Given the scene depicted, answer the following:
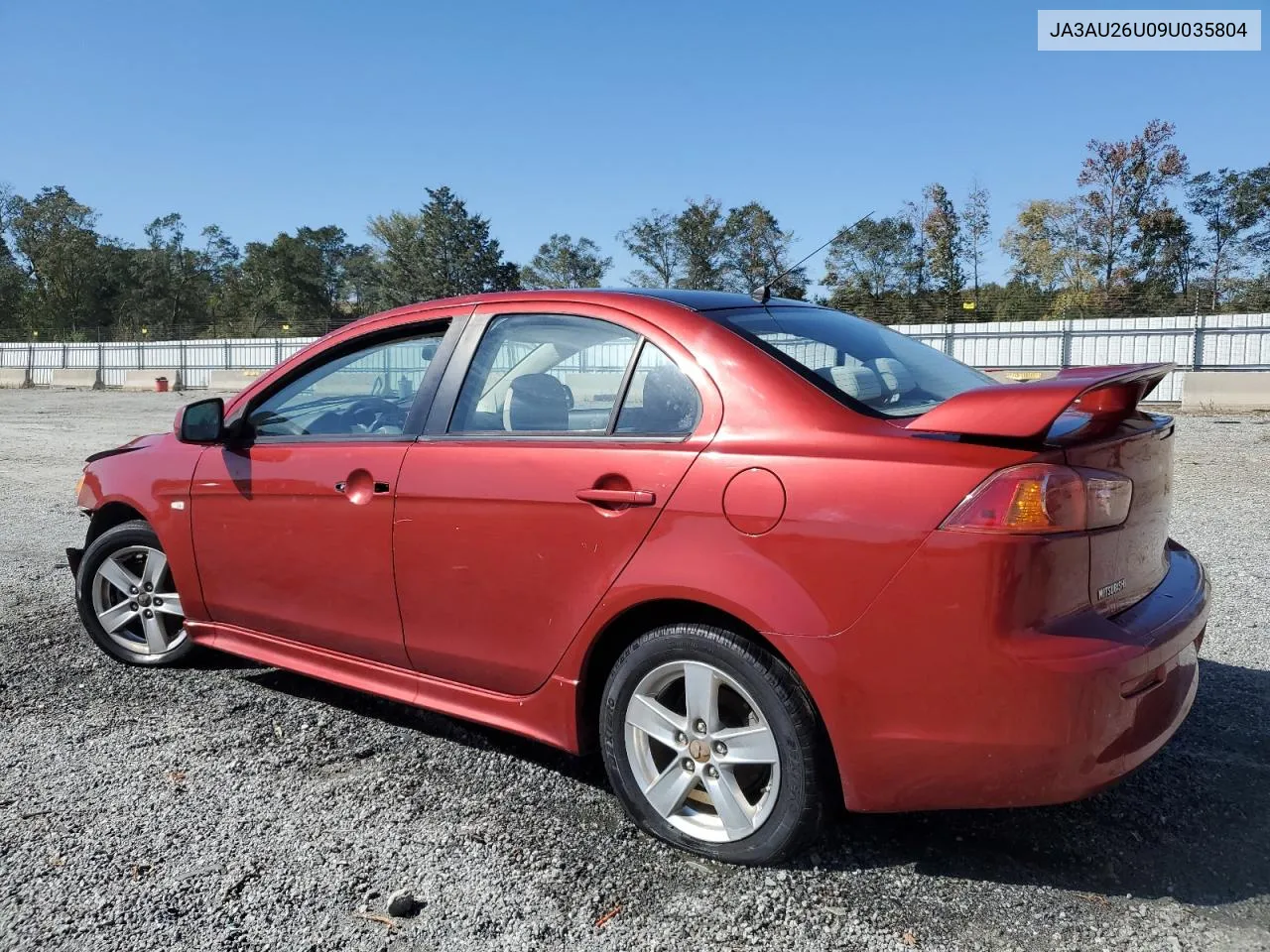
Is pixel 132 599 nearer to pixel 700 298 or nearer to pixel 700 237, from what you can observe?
pixel 700 298

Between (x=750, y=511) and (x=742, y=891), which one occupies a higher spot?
(x=750, y=511)

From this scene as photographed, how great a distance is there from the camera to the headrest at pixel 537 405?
293 cm

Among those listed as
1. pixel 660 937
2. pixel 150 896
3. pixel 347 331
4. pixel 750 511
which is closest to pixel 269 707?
pixel 150 896

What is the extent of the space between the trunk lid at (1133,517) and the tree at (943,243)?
47484 mm

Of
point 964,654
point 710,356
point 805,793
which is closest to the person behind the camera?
point 964,654

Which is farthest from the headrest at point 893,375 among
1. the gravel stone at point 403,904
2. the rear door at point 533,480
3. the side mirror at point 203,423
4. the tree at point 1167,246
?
the tree at point 1167,246

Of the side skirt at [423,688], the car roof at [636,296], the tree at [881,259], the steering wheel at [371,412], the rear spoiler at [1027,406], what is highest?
the tree at [881,259]

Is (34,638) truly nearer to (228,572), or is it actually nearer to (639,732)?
(228,572)

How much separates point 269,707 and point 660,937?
85.7 inches

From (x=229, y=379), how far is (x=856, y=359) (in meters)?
33.2

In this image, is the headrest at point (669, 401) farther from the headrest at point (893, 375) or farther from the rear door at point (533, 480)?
the headrest at point (893, 375)

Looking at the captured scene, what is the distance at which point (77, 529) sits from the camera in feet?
24.6

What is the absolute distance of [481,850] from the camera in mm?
2688

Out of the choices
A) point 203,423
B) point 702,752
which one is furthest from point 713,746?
point 203,423
